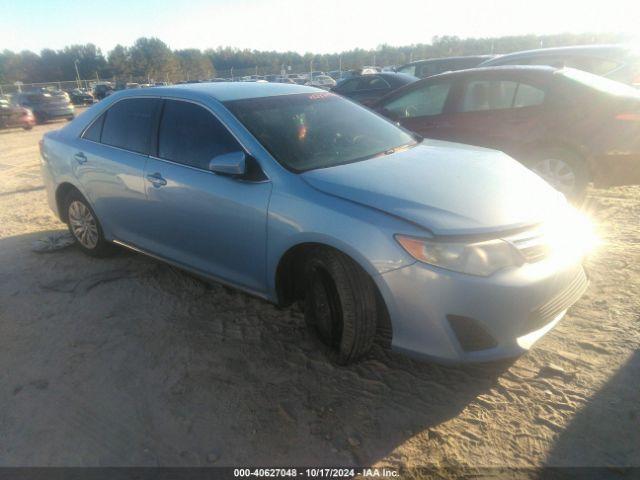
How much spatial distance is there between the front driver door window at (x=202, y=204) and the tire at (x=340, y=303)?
0.37 meters

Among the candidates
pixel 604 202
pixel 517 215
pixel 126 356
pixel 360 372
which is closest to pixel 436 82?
pixel 604 202

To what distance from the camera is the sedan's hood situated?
7.97 feet

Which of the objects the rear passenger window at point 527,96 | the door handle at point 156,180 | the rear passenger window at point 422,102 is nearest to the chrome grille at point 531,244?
the door handle at point 156,180

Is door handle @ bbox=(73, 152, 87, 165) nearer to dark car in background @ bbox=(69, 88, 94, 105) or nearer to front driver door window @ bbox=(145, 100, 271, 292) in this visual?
front driver door window @ bbox=(145, 100, 271, 292)

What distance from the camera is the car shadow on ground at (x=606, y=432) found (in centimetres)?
211

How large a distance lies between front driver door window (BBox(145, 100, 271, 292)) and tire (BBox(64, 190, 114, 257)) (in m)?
0.91

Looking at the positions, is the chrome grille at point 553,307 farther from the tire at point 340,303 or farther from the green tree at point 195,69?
the green tree at point 195,69

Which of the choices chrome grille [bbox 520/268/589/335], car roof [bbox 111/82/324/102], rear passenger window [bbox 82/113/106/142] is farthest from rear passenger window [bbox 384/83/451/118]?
chrome grille [bbox 520/268/589/335]

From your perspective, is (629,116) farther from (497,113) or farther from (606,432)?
(606,432)

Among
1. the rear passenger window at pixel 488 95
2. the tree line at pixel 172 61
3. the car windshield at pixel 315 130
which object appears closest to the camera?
the car windshield at pixel 315 130

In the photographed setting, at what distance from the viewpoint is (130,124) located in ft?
12.7

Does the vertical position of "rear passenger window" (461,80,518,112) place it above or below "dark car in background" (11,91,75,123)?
above

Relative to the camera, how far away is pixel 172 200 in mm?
3383

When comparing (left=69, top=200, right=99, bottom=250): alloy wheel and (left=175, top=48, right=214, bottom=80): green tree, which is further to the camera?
(left=175, top=48, right=214, bottom=80): green tree
